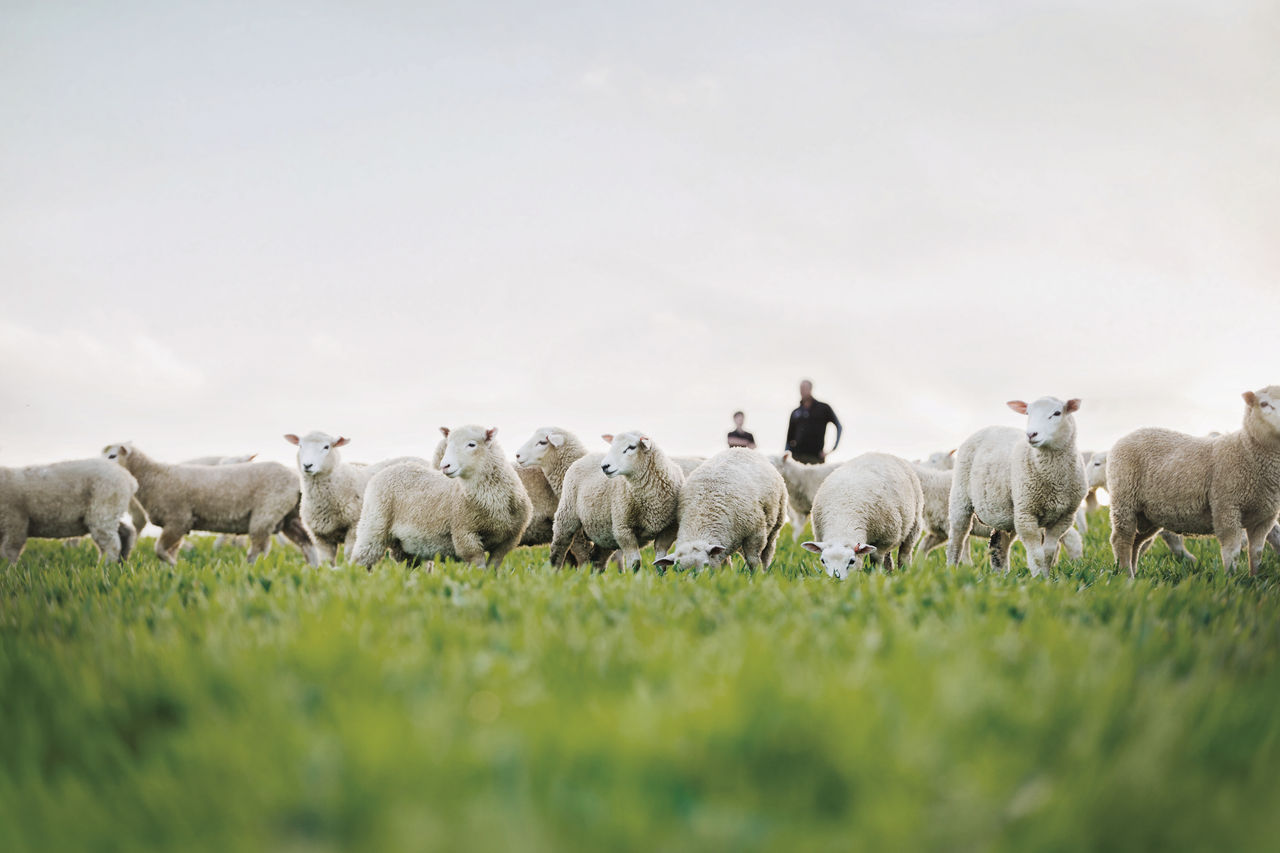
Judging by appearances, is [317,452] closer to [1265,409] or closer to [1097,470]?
[1265,409]

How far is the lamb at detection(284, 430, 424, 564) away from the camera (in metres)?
9.79

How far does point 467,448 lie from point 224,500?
4931 mm

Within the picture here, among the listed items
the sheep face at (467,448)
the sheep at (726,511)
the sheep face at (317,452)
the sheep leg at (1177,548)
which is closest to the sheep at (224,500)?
the sheep face at (317,452)

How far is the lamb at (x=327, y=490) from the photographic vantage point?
9.79 meters

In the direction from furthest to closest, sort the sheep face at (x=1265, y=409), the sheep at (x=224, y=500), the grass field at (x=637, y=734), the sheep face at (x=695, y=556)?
the sheep at (x=224, y=500) → the sheep face at (x=1265, y=409) → the sheep face at (x=695, y=556) → the grass field at (x=637, y=734)

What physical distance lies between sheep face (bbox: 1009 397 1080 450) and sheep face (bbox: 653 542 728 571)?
3.44m

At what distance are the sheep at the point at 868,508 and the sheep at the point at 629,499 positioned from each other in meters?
1.61

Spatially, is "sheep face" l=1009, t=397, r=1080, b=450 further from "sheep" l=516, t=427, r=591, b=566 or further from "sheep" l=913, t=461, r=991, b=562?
"sheep" l=516, t=427, r=591, b=566

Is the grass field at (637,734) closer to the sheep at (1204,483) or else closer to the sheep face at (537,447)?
the sheep at (1204,483)

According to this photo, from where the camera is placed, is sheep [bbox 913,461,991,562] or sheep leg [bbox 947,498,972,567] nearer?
sheep leg [bbox 947,498,972,567]

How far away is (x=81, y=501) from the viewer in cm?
1097

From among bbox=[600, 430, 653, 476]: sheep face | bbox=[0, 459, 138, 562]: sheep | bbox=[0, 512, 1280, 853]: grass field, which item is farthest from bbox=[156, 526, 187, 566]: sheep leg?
bbox=[0, 512, 1280, 853]: grass field

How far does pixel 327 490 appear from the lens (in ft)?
33.3

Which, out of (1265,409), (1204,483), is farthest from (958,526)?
(1265,409)
